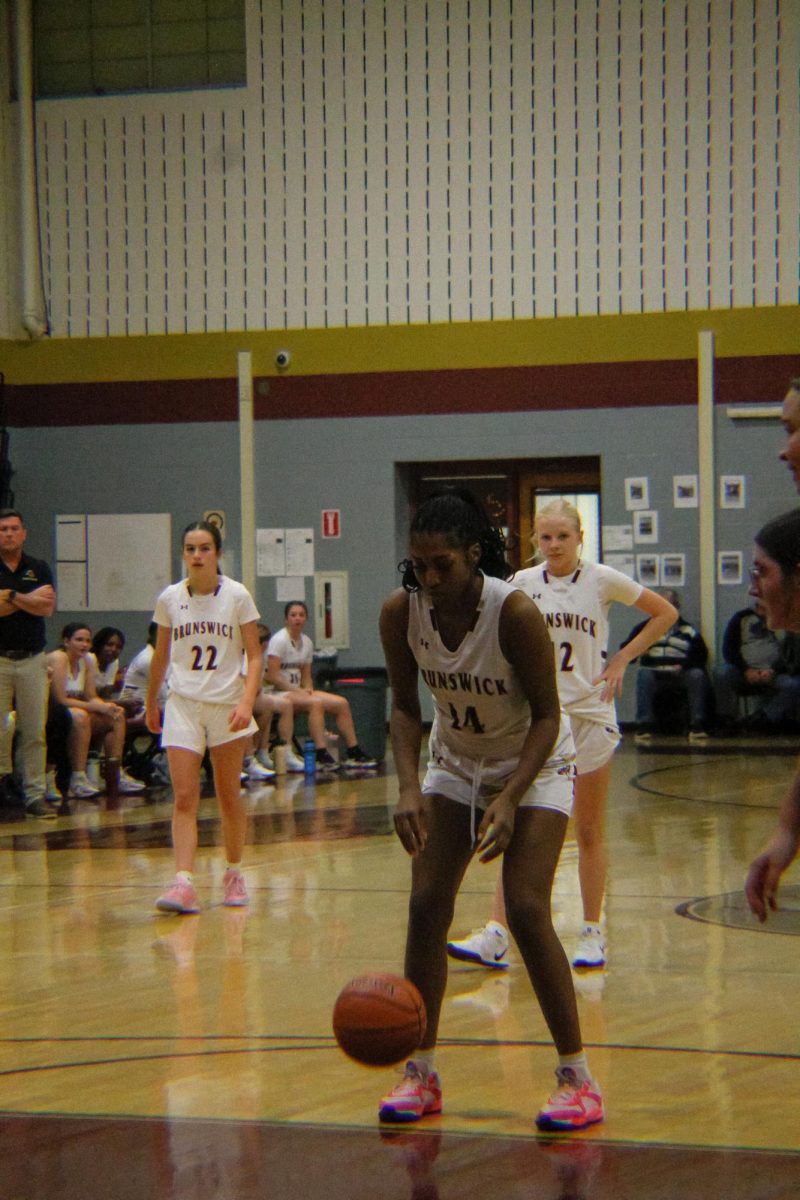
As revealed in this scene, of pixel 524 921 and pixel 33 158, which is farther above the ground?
pixel 33 158

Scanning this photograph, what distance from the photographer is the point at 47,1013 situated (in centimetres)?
554

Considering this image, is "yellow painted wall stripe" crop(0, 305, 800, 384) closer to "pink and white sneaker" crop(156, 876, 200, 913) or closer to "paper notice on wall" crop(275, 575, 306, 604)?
"paper notice on wall" crop(275, 575, 306, 604)

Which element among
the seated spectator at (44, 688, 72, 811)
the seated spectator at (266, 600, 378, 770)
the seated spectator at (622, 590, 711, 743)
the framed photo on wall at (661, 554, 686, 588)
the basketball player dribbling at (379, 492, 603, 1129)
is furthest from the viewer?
the framed photo on wall at (661, 554, 686, 588)

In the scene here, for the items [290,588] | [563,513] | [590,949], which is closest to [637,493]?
[290,588]

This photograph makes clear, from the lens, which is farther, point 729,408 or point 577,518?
point 729,408

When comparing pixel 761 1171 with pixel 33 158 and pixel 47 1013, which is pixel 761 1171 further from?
pixel 33 158

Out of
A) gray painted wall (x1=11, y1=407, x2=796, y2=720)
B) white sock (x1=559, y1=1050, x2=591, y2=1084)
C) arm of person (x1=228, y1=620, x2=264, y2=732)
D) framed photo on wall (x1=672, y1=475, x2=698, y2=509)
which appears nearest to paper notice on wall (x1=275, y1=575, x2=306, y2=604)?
gray painted wall (x1=11, y1=407, x2=796, y2=720)

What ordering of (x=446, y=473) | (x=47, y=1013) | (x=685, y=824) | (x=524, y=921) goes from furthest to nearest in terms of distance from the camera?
(x=446, y=473)
(x=685, y=824)
(x=47, y=1013)
(x=524, y=921)

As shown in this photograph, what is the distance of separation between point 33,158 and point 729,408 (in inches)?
322

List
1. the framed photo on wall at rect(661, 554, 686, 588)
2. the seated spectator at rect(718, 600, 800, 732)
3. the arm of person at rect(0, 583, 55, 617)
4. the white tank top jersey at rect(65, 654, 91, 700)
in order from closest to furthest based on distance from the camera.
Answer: the arm of person at rect(0, 583, 55, 617)
the white tank top jersey at rect(65, 654, 91, 700)
the seated spectator at rect(718, 600, 800, 732)
the framed photo on wall at rect(661, 554, 686, 588)

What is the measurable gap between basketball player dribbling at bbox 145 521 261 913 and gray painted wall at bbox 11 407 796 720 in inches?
363

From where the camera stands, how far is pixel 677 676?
16.0 metres

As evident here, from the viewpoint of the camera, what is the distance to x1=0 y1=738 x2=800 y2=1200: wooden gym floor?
3828 millimetres

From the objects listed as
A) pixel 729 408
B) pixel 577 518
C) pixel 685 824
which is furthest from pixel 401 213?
pixel 577 518
